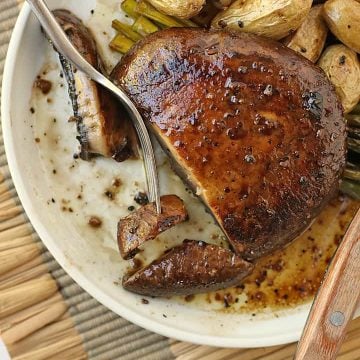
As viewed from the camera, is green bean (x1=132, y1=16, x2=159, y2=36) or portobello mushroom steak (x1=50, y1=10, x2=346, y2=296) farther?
green bean (x1=132, y1=16, x2=159, y2=36)

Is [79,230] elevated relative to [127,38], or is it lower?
lower

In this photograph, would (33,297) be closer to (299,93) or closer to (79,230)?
(79,230)

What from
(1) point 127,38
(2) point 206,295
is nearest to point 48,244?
(2) point 206,295

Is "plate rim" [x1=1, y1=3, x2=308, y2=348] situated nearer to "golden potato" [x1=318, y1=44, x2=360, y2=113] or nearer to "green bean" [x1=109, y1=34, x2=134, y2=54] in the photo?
"green bean" [x1=109, y1=34, x2=134, y2=54]

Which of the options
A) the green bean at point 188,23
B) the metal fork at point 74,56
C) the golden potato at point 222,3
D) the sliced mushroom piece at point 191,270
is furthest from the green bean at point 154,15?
the sliced mushroom piece at point 191,270

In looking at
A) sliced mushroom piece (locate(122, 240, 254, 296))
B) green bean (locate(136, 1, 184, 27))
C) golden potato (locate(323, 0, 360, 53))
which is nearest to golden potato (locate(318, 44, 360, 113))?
golden potato (locate(323, 0, 360, 53))
